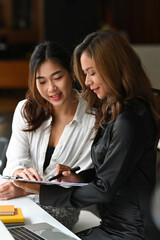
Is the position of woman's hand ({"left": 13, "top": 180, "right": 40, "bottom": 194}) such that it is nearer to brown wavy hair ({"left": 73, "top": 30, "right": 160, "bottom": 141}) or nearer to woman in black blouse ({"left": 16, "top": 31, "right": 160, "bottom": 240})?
woman in black blouse ({"left": 16, "top": 31, "right": 160, "bottom": 240})

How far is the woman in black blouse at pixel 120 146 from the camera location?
1.60 metres

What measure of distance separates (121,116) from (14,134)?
0.94 metres

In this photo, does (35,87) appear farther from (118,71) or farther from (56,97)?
(118,71)

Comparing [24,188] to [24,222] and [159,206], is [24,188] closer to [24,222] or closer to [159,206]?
[24,222]

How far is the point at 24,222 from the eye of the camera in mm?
1637

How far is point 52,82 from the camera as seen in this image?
90.0 inches

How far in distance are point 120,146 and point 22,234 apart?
47 centimetres

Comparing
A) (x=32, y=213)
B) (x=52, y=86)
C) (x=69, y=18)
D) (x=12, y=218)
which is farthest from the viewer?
(x=69, y=18)

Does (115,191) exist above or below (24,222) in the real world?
above

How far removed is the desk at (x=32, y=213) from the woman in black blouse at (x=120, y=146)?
6cm

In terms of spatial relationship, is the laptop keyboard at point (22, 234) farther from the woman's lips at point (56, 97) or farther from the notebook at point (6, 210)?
the woman's lips at point (56, 97)

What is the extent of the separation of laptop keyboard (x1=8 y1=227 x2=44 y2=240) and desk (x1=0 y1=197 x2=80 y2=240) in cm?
11

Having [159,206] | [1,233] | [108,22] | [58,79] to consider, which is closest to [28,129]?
[58,79]

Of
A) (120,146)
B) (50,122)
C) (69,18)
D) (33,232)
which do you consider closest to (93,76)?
(120,146)
